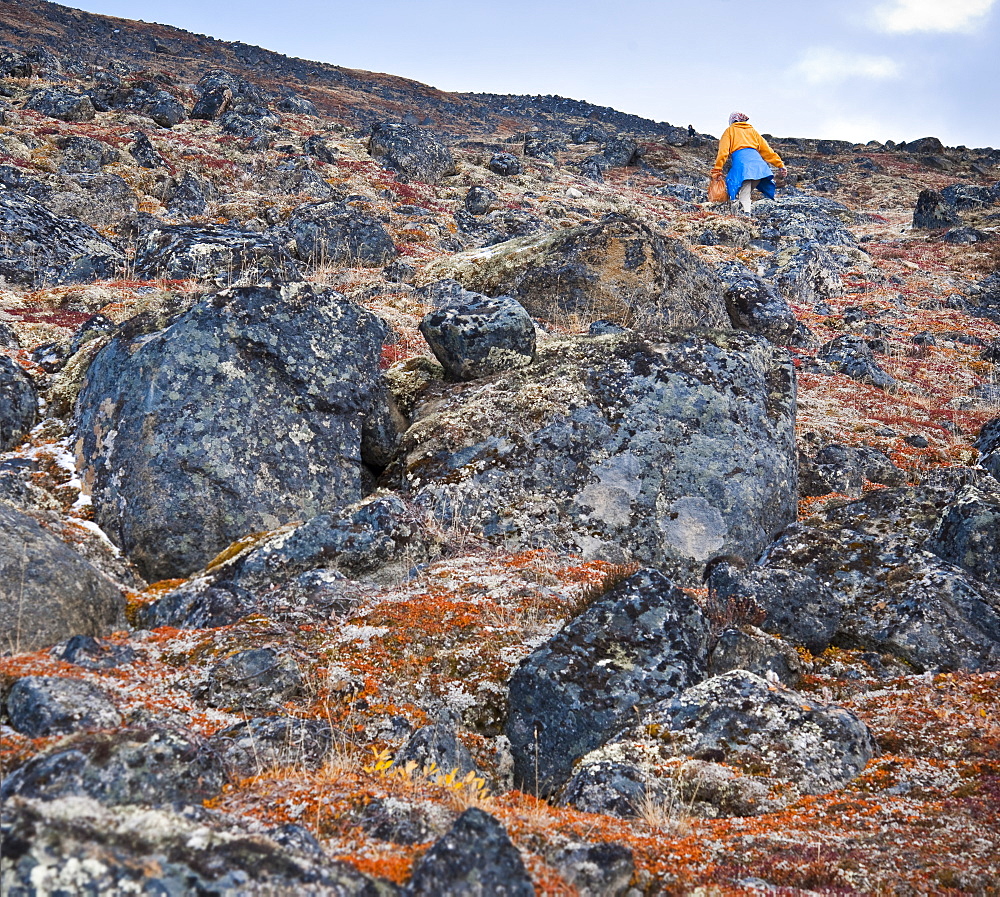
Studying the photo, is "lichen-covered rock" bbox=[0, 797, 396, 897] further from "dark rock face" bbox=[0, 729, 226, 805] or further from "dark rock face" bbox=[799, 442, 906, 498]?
"dark rock face" bbox=[799, 442, 906, 498]

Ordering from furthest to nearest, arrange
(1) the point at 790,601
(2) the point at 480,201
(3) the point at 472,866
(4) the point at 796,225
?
(4) the point at 796,225, (2) the point at 480,201, (1) the point at 790,601, (3) the point at 472,866

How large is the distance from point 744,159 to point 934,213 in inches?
1050

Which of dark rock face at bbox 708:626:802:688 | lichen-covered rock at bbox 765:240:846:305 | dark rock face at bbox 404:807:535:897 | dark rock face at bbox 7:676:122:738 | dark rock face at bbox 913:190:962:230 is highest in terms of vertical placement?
dark rock face at bbox 913:190:962:230

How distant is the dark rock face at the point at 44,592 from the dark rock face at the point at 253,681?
1603 mm

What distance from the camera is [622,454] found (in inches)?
412

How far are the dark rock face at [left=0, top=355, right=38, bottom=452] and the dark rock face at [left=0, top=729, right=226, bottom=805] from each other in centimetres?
756

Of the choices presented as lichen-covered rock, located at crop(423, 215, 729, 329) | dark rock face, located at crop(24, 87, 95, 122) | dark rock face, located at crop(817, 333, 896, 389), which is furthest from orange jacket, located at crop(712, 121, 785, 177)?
dark rock face, located at crop(24, 87, 95, 122)

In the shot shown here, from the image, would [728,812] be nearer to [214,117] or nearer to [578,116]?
[214,117]

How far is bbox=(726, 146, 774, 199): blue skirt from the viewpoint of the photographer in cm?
2752

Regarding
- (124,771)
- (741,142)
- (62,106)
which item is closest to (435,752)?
(124,771)

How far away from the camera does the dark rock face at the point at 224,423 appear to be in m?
8.84

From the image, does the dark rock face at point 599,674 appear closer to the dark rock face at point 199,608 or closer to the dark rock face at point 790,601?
the dark rock face at point 790,601

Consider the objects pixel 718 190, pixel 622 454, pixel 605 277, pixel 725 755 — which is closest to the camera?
pixel 725 755

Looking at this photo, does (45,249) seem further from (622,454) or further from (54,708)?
(54,708)
